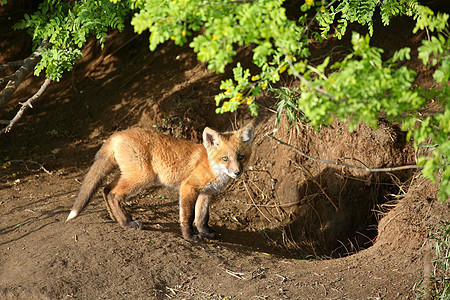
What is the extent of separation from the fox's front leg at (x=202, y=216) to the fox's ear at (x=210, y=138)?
800 mm

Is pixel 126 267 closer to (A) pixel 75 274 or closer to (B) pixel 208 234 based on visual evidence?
(A) pixel 75 274

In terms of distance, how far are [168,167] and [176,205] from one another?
3.79 ft

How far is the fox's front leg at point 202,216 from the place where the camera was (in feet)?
20.7

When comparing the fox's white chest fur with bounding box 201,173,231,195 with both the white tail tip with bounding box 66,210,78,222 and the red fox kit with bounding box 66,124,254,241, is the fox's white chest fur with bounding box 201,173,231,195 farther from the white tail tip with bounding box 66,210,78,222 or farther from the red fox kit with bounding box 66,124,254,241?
the white tail tip with bounding box 66,210,78,222

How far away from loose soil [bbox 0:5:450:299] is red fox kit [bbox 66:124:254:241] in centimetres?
33

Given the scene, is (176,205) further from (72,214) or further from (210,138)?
(72,214)

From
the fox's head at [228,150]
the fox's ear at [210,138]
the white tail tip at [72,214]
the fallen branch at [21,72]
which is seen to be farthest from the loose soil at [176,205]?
the fallen branch at [21,72]

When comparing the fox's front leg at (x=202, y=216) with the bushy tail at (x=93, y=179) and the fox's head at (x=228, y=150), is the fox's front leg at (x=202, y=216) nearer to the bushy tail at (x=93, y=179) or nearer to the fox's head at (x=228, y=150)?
the fox's head at (x=228, y=150)

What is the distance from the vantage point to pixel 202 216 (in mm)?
6375

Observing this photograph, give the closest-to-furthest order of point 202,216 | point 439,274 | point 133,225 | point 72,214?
point 439,274 → point 72,214 → point 133,225 → point 202,216

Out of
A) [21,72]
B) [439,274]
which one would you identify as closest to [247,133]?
[439,274]

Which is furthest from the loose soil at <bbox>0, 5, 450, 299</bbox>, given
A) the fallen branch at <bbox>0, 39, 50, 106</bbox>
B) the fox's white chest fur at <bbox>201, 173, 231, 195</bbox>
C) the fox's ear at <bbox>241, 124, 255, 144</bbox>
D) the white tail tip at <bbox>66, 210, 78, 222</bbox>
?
the fallen branch at <bbox>0, 39, 50, 106</bbox>

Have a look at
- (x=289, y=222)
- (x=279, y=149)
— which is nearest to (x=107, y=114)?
(x=279, y=149)

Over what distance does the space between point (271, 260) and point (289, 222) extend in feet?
5.78
